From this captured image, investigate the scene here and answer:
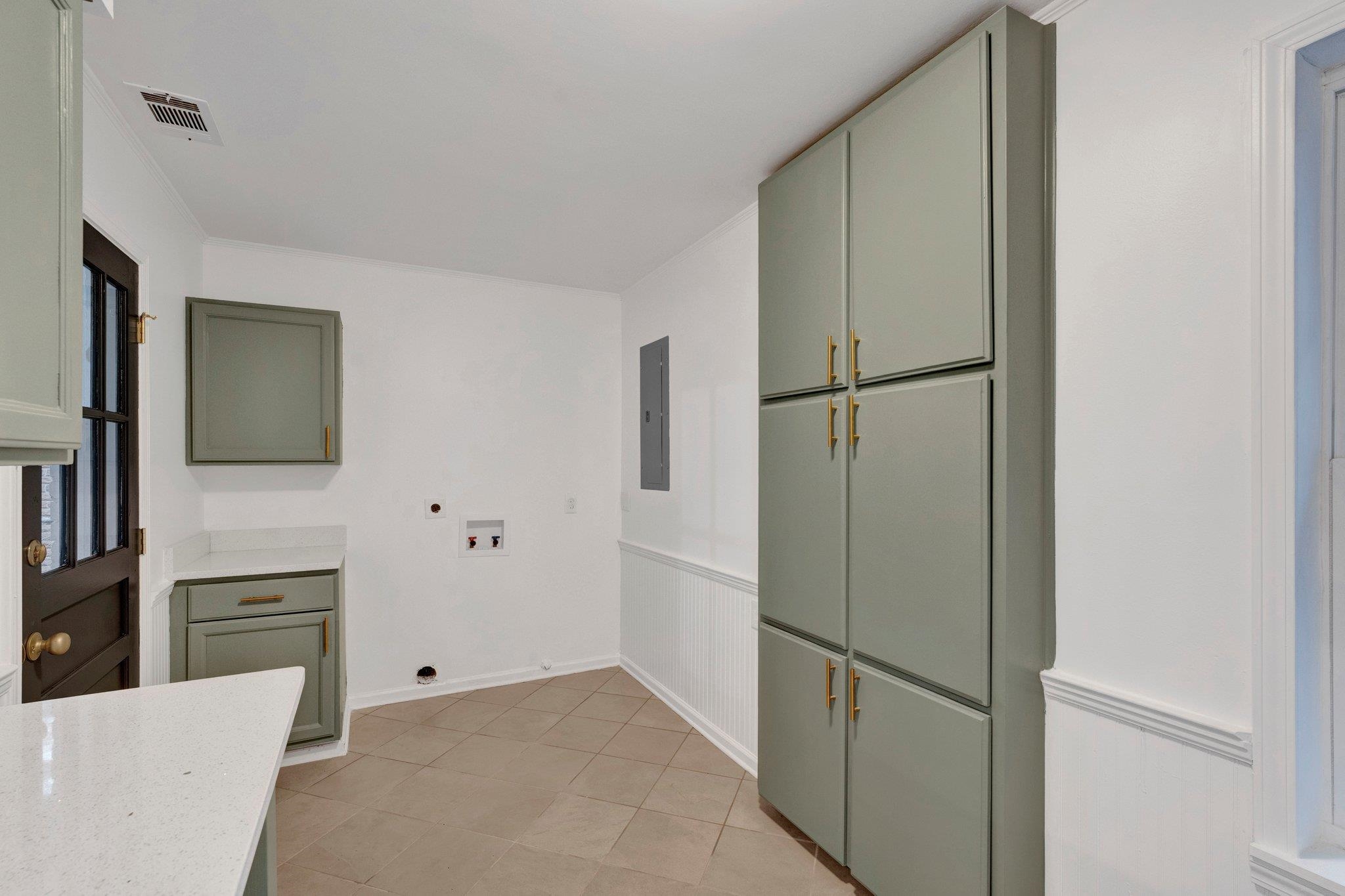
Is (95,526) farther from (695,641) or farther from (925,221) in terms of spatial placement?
(925,221)

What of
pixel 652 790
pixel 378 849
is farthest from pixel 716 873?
pixel 378 849

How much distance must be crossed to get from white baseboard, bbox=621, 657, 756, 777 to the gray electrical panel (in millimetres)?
1112

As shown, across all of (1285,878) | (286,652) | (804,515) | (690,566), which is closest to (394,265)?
(286,652)

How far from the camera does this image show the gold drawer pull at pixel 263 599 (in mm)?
2818

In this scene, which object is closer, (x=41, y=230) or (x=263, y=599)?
(x=41, y=230)

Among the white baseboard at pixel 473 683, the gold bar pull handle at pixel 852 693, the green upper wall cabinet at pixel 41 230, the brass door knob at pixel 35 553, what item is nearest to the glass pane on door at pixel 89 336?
the brass door knob at pixel 35 553

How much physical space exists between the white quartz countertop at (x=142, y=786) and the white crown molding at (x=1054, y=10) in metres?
2.25

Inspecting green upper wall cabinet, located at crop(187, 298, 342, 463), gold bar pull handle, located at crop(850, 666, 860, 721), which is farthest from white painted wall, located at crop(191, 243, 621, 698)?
gold bar pull handle, located at crop(850, 666, 860, 721)

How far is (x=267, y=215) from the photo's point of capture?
115 inches

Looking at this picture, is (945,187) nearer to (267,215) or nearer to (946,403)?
(946,403)

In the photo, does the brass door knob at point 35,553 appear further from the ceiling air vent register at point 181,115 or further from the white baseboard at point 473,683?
the white baseboard at point 473,683

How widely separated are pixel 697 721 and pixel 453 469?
1.92m

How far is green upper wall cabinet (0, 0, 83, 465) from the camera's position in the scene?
843mm

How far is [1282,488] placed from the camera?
1.21m
